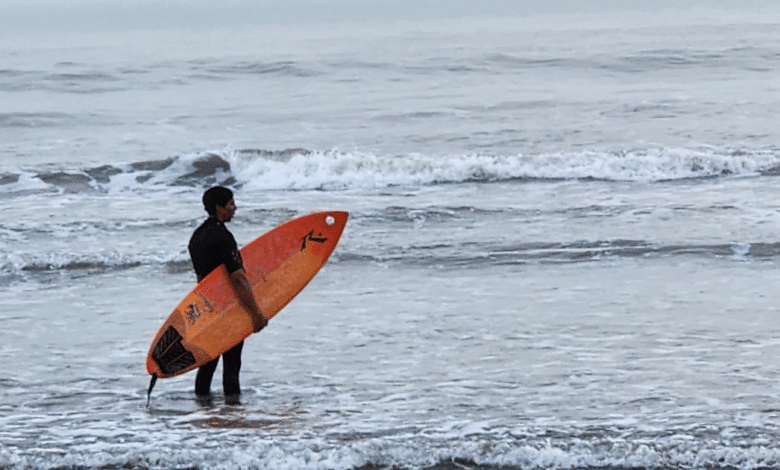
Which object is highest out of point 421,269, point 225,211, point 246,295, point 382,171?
point 225,211

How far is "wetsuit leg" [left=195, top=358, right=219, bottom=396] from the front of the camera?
574 cm

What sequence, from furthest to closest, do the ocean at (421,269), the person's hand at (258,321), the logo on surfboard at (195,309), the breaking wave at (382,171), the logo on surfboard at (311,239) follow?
the breaking wave at (382,171), the logo on surfboard at (311,239), the logo on surfboard at (195,309), the person's hand at (258,321), the ocean at (421,269)

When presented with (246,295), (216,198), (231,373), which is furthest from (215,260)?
(231,373)

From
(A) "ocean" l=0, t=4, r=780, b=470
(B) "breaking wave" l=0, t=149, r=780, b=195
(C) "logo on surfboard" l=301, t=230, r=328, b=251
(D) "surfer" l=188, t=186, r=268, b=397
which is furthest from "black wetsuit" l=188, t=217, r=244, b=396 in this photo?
(B) "breaking wave" l=0, t=149, r=780, b=195

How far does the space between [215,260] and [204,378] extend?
789 millimetres

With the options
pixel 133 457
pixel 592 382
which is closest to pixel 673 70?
pixel 592 382

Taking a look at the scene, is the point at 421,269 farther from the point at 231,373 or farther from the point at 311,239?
the point at 231,373

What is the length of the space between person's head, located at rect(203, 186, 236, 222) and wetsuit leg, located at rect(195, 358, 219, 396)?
3.07ft

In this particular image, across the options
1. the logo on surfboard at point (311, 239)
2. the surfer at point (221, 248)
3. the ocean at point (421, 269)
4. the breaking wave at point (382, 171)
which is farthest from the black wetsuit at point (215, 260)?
the breaking wave at point (382, 171)

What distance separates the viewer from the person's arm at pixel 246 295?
541 centimetres

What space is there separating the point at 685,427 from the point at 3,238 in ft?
25.3

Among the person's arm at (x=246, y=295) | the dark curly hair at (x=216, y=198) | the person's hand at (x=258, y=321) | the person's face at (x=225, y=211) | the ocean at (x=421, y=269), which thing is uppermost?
the dark curly hair at (x=216, y=198)

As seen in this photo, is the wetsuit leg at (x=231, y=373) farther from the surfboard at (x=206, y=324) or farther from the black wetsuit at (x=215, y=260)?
the surfboard at (x=206, y=324)

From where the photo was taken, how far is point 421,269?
29.2 feet
